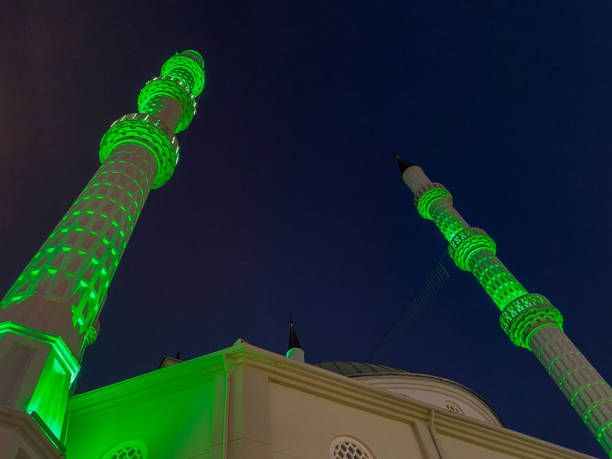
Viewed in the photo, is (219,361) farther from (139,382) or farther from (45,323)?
(45,323)

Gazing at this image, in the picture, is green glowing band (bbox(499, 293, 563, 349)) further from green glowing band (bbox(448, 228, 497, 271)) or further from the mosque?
the mosque

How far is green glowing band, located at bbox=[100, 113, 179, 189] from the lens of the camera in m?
10.5

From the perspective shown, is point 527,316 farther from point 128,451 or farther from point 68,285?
point 68,285

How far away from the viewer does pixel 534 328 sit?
47.6ft

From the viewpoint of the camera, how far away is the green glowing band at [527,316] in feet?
48.0

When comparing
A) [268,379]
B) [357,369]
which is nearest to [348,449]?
[268,379]

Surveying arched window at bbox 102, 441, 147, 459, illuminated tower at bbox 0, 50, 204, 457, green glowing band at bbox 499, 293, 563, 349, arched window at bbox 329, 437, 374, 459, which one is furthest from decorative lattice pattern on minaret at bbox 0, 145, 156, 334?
green glowing band at bbox 499, 293, 563, 349

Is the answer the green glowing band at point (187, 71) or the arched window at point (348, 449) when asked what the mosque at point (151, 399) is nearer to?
the arched window at point (348, 449)

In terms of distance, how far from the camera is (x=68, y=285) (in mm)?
6609

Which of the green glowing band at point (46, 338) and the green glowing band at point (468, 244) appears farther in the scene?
the green glowing band at point (468, 244)

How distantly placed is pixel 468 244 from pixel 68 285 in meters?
13.6

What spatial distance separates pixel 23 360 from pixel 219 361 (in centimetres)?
232

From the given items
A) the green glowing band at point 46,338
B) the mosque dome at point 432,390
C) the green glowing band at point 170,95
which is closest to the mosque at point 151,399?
the green glowing band at point 46,338

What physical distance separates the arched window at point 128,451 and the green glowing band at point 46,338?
1275mm
